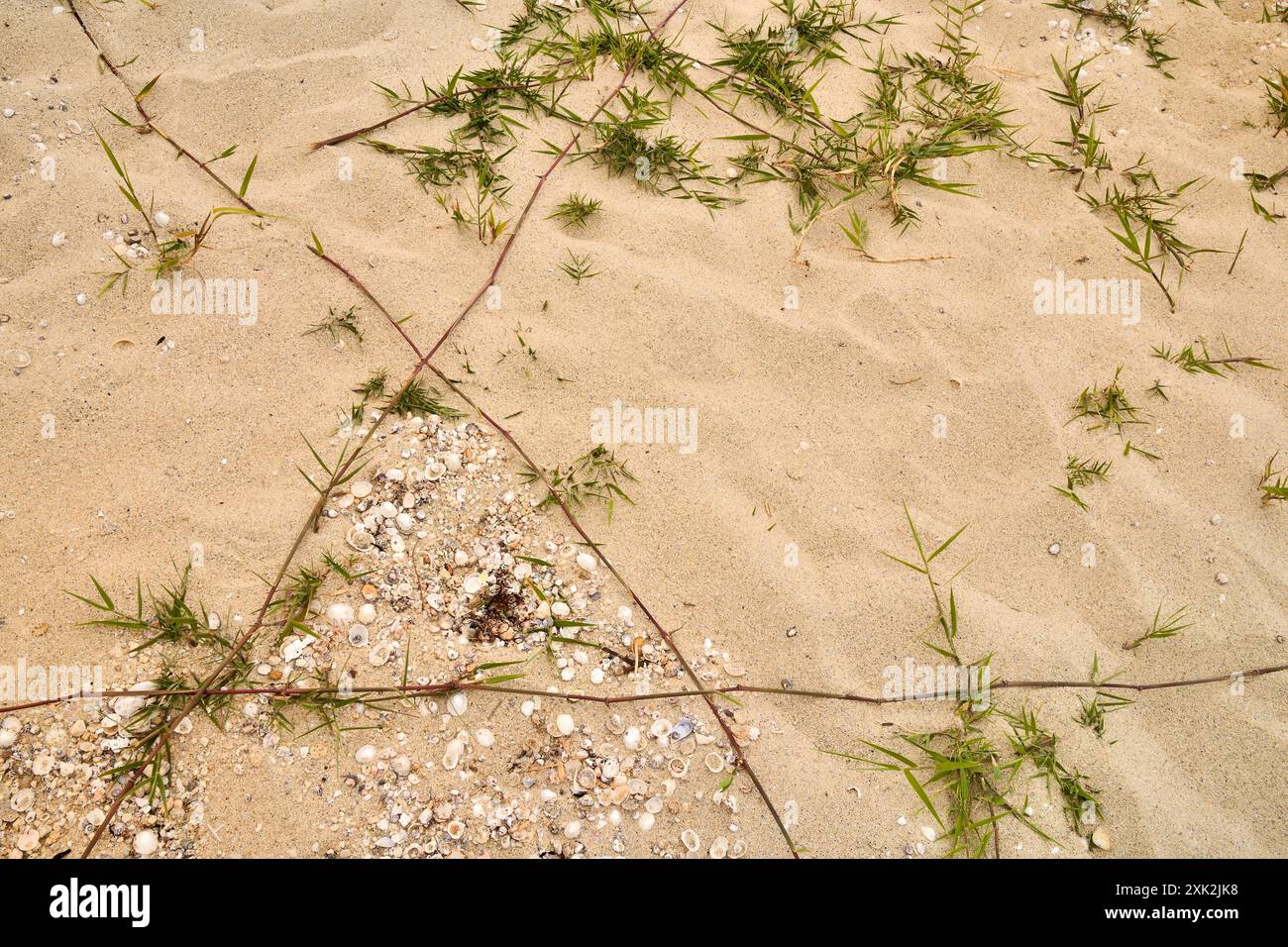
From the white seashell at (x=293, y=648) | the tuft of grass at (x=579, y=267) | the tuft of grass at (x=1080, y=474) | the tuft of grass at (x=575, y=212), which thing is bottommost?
the white seashell at (x=293, y=648)

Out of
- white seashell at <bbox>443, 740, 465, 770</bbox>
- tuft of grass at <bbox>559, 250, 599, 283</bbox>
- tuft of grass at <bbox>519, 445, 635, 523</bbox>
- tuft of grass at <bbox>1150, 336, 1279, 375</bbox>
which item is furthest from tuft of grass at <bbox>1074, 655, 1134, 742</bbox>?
tuft of grass at <bbox>559, 250, 599, 283</bbox>

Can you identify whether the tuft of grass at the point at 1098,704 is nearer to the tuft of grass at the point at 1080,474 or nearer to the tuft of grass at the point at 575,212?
the tuft of grass at the point at 1080,474

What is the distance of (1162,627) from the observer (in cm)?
240

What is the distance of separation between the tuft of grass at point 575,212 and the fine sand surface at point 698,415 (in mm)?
34

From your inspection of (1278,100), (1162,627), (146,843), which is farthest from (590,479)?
(1278,100)

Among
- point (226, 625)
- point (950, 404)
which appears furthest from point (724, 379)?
point (226, 625)

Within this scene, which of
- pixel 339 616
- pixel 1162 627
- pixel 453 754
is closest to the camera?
pixel 453 754

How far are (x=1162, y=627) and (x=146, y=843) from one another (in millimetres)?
2719

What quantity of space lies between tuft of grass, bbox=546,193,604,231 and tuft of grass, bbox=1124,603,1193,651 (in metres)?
2.08

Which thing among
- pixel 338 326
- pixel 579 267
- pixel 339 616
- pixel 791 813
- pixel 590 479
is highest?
pixel 579 267

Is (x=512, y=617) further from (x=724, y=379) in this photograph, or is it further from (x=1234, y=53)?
(x=1234, y=53)

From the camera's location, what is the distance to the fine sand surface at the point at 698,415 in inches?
86.0

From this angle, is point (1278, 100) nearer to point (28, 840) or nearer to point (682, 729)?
point (682, 729)

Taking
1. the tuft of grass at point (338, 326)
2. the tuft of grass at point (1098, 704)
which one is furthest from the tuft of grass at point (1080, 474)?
the tuft of grass at point (338, 326)
